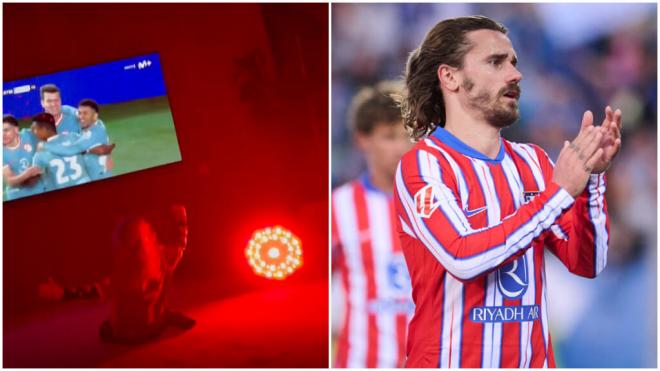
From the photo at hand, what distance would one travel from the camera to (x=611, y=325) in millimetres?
3520

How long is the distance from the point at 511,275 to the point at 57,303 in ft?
6.64

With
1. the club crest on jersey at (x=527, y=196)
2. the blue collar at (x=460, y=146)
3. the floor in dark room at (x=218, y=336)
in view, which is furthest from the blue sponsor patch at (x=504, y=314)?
the floor in dark room at (x=218, y=336)

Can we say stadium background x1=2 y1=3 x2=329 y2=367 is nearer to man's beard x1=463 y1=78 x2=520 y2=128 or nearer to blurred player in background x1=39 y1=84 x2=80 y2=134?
blurred player in background x1=39 y1=84 x2=80 y2=134

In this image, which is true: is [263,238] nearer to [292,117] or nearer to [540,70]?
[292,117]

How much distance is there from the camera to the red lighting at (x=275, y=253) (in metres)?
3.64

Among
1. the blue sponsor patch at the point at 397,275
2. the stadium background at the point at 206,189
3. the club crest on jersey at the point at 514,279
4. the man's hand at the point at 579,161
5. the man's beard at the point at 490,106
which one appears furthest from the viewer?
the stadium background at the point at 206,189

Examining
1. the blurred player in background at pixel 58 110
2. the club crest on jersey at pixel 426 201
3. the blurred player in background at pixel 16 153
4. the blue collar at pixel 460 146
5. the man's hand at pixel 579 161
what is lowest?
the club crest on jersey at pixel 426 201

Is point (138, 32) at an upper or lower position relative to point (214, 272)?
upper

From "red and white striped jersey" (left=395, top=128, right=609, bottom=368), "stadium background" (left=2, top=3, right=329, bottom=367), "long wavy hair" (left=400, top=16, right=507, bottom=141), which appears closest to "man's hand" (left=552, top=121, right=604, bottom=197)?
"red and white striped jersey" (left=395, top=128, right=609, bottom=368)

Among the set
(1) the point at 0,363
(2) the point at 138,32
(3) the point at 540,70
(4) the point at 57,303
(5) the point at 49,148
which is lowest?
(1) the point at 0,363

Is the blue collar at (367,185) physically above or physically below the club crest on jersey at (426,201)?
above

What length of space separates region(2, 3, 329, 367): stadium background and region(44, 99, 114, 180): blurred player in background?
0.07 m

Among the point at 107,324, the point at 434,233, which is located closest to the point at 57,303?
the point at 107,324

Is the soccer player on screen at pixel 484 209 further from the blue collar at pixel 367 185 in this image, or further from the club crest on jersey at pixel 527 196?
the blue collar at pixel 367 185
